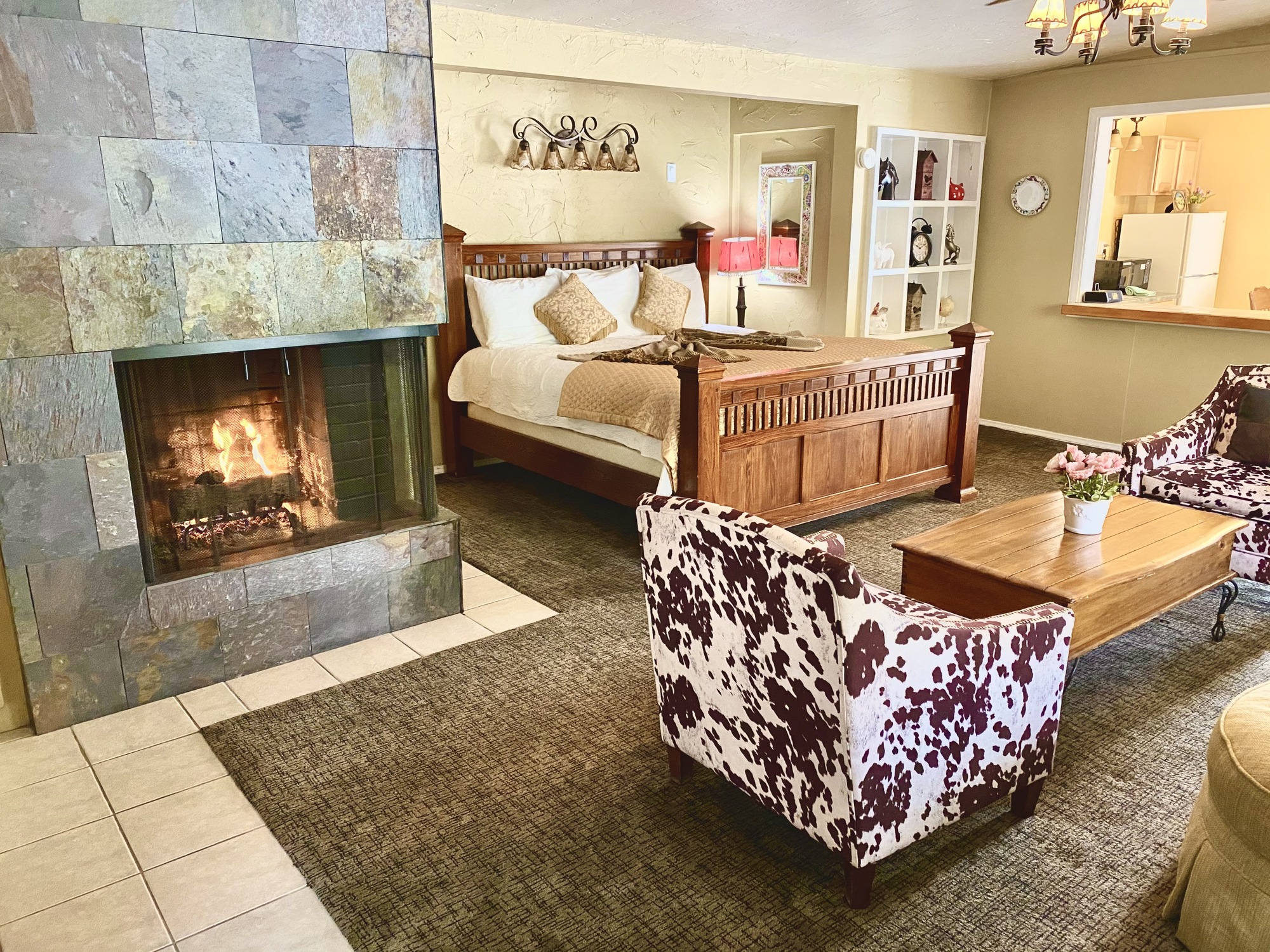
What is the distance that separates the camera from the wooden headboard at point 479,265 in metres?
5.32

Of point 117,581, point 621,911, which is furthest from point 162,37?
point 621,911

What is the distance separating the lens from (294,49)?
9.37ft

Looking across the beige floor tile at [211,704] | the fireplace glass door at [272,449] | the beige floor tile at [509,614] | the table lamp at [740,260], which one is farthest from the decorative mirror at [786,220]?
the beige floor tile at [211,704]

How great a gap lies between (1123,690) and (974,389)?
7.51 feet

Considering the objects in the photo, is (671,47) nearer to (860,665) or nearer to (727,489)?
(727,489)

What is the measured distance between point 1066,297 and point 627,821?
5415 millimetres

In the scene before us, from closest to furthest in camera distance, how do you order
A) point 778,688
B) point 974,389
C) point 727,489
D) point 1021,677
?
point 778,688 → point 1021,677 → point 727,489 → point 974,389

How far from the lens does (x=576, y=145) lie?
19.1 feet

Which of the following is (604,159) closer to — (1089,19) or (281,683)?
(1089,19)

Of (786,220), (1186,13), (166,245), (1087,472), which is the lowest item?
(1087,472)

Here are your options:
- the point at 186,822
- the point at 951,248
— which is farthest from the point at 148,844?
the point at 951,248

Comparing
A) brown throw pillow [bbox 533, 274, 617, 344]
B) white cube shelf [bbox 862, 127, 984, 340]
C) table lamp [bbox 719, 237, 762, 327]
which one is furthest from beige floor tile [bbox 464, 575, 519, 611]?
white cube shelf [bbox 862, 127, 984, 340]

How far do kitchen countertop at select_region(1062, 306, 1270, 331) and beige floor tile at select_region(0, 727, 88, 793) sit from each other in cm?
603

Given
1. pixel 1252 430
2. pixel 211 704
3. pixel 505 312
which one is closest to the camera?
pixel 211 704
